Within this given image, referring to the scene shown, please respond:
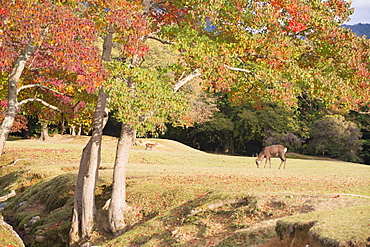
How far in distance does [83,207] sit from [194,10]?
8462 millimetres

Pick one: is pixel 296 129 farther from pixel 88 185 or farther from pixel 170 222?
pixel 170 222

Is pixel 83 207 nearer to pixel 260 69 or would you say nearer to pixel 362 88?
pixel 260 69

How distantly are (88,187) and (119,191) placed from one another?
125 cm

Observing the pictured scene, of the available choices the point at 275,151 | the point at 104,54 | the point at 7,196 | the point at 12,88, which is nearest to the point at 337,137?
the point at 275,151

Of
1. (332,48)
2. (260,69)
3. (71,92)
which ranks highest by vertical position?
(332,48)

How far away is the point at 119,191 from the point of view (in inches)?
544

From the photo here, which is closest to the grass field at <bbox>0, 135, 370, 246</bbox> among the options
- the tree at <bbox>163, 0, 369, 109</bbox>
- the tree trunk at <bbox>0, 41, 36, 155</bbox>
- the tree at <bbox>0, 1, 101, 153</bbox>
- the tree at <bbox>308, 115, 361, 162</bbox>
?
the tree at <bbox>163, 0, 369, 109</bbox>

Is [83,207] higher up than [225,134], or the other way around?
[225,134]

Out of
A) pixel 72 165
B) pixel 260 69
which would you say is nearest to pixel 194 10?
pixel 260 69

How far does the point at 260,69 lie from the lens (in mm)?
15297

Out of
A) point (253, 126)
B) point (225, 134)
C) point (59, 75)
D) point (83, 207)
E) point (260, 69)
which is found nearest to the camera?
point (83, 207)

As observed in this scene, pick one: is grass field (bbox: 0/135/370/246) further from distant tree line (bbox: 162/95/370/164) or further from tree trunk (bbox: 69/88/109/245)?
distant tree line (bbox: 162/95/370/164)

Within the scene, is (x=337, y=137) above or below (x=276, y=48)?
below

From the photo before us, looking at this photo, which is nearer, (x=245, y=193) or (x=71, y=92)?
(x=245, y=193)
